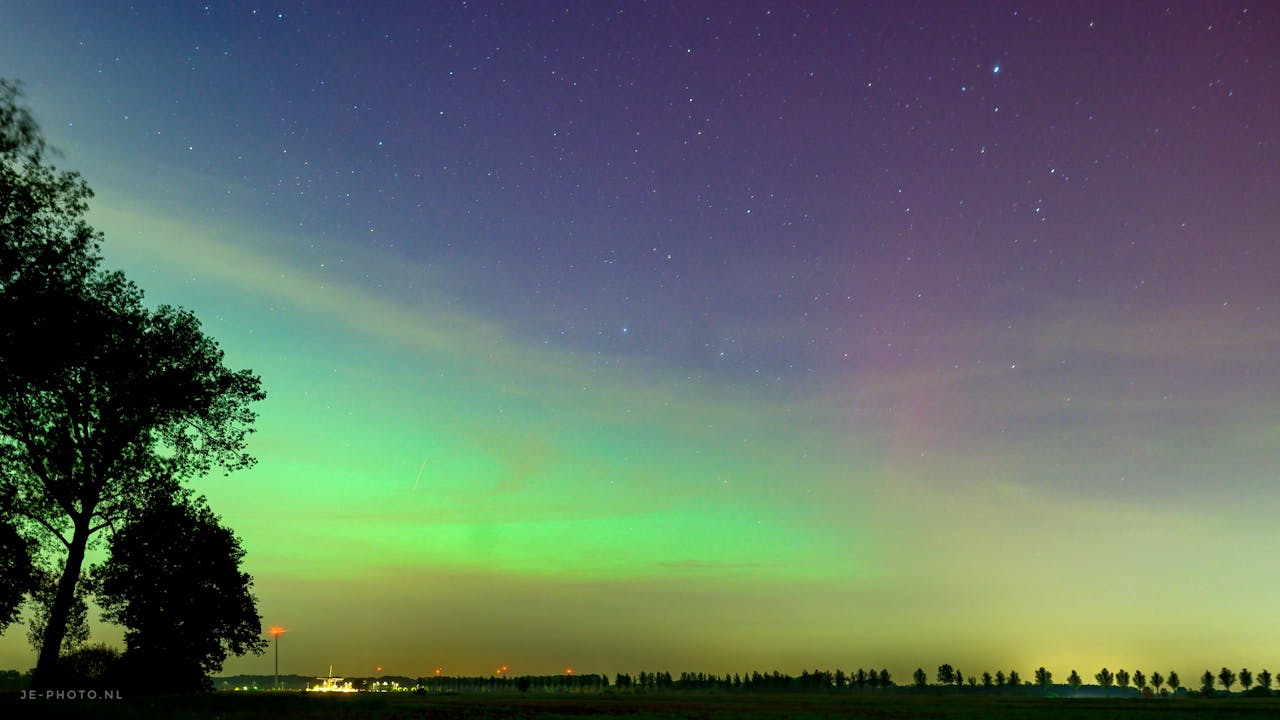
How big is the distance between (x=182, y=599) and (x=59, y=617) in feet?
69.5

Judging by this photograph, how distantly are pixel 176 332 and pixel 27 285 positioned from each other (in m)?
13.3

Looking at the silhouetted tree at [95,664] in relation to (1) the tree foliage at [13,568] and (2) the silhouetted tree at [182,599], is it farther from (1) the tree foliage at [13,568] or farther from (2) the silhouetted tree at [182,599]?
(1) the tree foliage at [13,568]

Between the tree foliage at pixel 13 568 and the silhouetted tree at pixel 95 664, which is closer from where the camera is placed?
the tree foliage at pixel 13 568

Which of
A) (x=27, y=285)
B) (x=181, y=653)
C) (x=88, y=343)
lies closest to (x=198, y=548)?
(x=181, y=653)

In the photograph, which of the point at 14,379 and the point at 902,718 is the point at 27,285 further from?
the point at 902,718

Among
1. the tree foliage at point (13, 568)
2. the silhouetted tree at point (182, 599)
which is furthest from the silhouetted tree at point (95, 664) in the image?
the tree foliage at point (13, 568)

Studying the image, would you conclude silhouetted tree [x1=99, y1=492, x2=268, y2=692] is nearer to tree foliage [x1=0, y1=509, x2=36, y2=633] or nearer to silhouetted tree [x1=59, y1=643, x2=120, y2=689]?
silhouetted tree [x1=59, y1=643, x2=120, y2=689]

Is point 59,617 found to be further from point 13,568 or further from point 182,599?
point 182,599

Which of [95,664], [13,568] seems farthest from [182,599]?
[13,568]

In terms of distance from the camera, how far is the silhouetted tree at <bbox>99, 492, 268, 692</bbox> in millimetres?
57844

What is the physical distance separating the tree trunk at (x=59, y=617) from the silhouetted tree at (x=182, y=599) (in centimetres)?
1092

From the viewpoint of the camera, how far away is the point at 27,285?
3069 centimetres

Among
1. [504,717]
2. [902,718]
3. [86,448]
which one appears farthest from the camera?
[902,718]

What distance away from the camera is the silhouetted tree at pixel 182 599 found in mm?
57844
